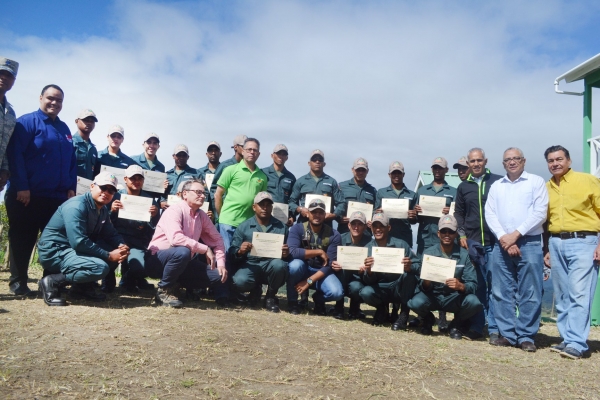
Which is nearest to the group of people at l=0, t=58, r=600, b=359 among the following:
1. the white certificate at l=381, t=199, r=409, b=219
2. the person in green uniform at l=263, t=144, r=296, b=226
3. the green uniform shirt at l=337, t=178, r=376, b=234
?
the white certificate at l=381, t=199, r=409, b=219

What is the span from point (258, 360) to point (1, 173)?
14.2ft

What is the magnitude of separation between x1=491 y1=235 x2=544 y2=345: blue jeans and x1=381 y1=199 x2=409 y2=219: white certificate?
6.22 feet

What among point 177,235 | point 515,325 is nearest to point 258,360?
point 177,235

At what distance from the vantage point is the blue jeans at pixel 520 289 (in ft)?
20.2

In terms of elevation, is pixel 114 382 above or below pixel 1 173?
below

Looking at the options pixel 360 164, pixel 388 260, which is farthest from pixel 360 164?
pixel 388 260

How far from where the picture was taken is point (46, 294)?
20.1 ft

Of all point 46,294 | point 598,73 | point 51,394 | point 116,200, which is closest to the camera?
point 51,394

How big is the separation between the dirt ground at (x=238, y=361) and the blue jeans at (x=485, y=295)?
24.5 inches

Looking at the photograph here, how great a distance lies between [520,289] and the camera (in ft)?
20.5

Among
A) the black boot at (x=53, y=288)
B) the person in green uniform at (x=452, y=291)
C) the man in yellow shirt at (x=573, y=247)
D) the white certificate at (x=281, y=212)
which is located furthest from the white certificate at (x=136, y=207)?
the man in yellow shirt at (x=573, y=247)

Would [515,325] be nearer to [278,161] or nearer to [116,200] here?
[278,161]

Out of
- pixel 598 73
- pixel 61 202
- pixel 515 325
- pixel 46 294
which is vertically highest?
pixel 598 73

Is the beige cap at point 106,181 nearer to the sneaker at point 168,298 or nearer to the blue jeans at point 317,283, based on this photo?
the sneaker at point 168,298
